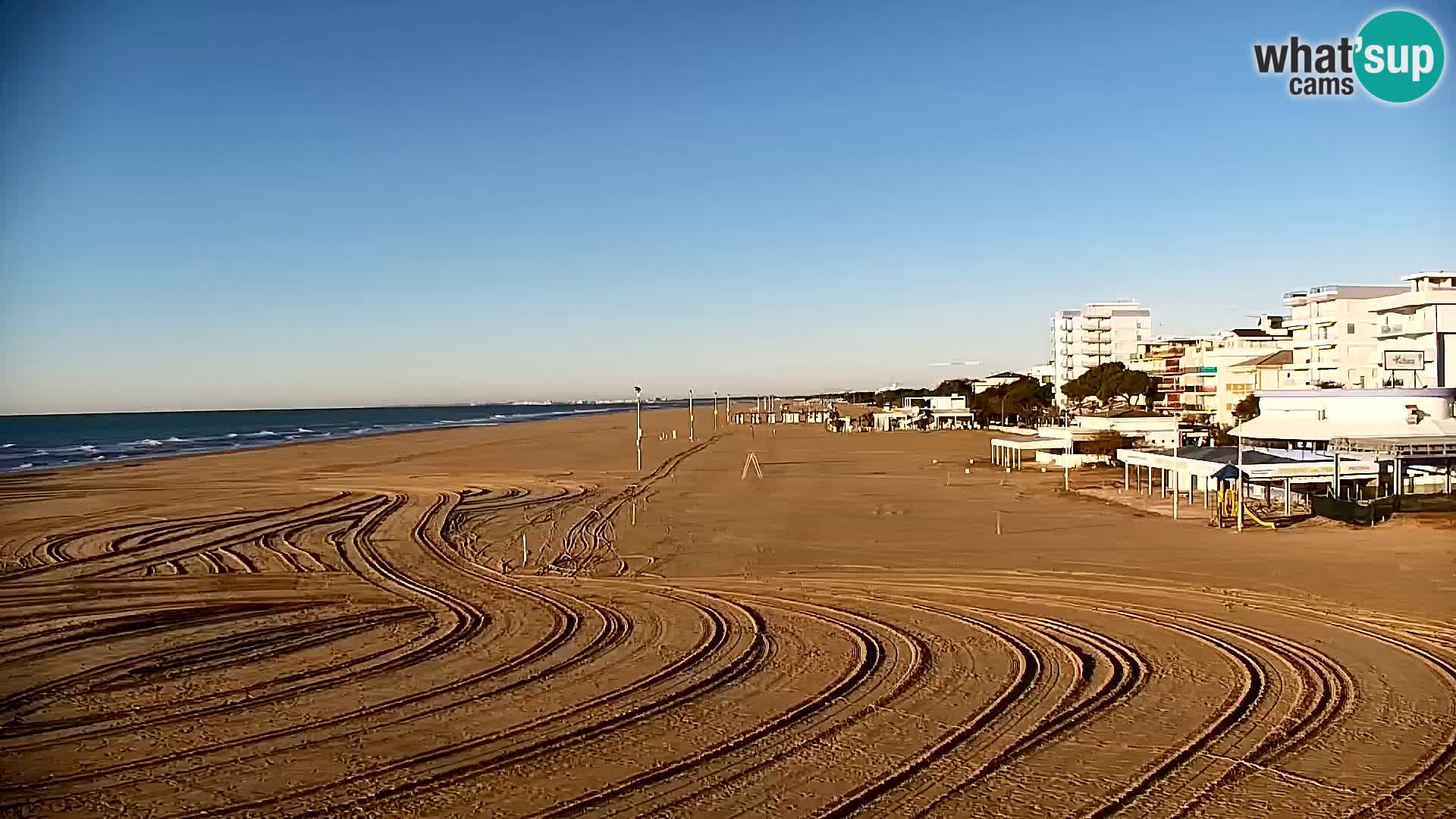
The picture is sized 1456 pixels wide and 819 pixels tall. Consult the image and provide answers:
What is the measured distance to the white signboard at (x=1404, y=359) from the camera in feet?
133

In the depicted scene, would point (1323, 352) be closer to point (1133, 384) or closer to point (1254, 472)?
point (1133, 384)

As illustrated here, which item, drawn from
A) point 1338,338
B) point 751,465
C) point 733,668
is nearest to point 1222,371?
point 1338,338

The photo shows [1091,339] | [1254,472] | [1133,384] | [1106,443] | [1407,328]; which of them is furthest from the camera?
[1091,339]

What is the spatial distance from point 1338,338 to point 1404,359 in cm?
936

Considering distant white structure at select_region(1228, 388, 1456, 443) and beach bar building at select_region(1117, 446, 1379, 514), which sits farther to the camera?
distant white structure at select_region(1228, 388, 1456, 443)

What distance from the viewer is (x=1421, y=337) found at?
41.2 metres

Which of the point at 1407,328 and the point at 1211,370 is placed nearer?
the point at 1407,328

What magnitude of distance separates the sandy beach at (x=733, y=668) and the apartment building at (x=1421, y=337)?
83.3 feet

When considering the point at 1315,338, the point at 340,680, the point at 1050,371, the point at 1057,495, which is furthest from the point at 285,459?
the point at 1050,371

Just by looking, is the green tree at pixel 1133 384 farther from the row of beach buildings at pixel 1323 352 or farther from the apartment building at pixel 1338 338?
the apartment building at pixel 1338 338

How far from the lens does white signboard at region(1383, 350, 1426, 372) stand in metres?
40.6

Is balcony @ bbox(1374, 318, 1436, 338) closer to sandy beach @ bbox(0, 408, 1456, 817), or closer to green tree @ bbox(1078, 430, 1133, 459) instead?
green tree @ bbox(1078, 430, 1133, 459)

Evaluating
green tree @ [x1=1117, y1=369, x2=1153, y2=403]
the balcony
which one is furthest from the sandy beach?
green tree @ [x1=1117, y1=369, x2=1153, y2=403]

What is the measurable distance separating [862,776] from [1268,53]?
8.80 meters
